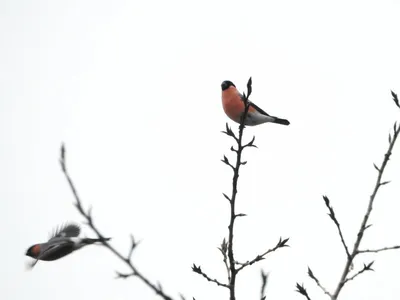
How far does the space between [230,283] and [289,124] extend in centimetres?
584

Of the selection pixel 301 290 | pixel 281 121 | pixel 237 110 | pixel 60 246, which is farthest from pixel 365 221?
pixel 281 121

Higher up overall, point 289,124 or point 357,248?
point 289,124

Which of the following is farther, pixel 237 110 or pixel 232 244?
pixel 237 110

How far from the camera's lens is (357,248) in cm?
355

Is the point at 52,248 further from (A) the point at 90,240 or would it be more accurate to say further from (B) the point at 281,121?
(B) the point at 281,121

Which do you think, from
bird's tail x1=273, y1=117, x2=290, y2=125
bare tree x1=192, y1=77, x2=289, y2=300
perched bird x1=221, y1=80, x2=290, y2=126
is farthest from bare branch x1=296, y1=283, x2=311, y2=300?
bird's tail x1=273, y1=117, x2=290, y2=125

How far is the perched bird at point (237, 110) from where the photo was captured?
7.96 m

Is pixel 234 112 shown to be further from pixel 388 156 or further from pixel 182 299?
pixel 182 299

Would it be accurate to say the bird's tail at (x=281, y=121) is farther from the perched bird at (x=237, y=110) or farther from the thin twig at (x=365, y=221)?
the thin twig at (x=365, y=221)

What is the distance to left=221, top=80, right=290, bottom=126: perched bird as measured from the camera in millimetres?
7965

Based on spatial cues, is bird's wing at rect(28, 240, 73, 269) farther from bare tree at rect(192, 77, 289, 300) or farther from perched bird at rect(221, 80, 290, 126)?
perched bird at rect(221, 80, 290, 126)

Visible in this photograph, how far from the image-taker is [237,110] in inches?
313

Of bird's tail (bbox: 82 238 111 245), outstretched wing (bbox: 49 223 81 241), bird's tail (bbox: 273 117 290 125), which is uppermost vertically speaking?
bird's tail (bbox: 273 117 290 125)

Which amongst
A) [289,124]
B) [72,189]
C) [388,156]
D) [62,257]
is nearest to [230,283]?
[62,257]
